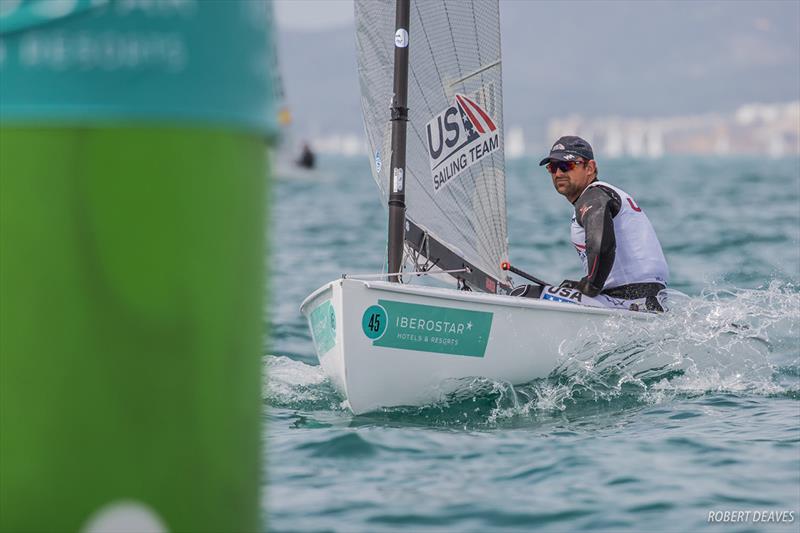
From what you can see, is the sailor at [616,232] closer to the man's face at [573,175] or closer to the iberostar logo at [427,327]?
the man's face at [573,175]

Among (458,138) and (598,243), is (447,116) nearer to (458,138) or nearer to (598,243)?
(458,138)

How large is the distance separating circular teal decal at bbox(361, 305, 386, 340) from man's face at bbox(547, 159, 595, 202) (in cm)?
137

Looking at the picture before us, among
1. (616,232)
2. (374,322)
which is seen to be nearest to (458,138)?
(616,232)

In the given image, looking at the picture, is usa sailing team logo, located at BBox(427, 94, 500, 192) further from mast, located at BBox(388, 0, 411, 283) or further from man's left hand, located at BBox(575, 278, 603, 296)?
man's left hand, located at BBox(575, 278, 603, 296)

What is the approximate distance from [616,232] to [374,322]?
155cm

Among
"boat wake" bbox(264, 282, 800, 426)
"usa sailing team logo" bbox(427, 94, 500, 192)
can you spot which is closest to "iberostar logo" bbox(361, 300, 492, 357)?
"boat wake" bbox(264, 282, 800, 426)

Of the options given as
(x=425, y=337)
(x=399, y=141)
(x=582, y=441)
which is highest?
(x=399, y=141)

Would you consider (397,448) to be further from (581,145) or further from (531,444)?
(581,145)

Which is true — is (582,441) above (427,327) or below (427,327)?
below

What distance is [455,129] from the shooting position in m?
5.94

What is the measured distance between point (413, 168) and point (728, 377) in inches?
78.2

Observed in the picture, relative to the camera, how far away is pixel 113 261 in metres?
1.06

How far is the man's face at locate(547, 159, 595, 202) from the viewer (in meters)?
5.36

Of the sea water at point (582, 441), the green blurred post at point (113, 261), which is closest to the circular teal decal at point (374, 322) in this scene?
the sea water at point (582, 441)
